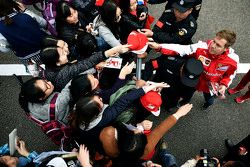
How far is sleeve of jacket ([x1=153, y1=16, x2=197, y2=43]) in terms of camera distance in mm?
3590

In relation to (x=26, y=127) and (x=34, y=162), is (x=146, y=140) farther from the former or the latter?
(x=26, y=127)

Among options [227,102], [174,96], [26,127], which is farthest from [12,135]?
[227,102]

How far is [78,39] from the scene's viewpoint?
3.33m

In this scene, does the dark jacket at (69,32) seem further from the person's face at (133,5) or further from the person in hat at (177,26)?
the person in hat at (177,26)

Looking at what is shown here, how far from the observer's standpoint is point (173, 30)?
3.70m

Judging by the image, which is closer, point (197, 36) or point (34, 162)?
point (34, 162)

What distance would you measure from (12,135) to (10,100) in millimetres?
1414

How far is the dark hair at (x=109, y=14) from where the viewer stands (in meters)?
3.23

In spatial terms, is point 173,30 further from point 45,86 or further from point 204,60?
point 45,86

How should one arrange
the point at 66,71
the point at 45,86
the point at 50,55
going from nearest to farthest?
the point at 45,86, the point at 50,55, the point at 66,71

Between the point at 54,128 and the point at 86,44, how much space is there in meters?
0.97

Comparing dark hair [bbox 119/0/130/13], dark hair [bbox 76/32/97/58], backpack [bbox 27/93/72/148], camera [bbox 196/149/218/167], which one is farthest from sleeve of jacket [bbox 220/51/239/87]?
backpack [bbox 27/93/72/148]

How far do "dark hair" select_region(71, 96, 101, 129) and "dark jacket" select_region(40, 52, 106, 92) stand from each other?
540mm

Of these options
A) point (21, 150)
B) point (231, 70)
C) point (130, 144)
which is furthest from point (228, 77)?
point (21, 150)
